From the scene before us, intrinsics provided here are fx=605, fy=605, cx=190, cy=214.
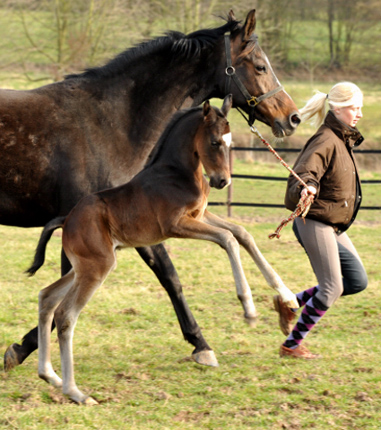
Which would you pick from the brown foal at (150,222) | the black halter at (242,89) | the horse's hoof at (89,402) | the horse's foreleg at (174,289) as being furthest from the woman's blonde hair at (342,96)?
the horse's hoof at (89,402)

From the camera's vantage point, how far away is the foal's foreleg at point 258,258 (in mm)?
3402

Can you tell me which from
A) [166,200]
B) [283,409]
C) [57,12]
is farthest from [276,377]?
[57,12]

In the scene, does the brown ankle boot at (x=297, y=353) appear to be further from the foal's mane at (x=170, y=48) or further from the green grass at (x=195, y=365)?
the foal's mane at (x=170, y=48)

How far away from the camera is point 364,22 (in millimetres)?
21766

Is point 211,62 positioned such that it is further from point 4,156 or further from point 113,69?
point 4,156

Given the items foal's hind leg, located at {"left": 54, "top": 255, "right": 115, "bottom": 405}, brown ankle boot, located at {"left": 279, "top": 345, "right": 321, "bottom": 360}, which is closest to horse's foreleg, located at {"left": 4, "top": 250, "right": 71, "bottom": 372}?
foal's hind leg, located at {"left": 54, "top": 255, "right": 115, "bottom": 405}

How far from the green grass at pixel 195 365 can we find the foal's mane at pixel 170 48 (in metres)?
2.04

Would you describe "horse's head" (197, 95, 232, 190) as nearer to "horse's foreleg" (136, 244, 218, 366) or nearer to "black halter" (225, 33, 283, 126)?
"black halter" (225, 33, 283, 126)

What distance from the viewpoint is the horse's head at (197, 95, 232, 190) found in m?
3.43

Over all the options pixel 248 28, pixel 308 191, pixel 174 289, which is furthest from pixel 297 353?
pixel 248 28

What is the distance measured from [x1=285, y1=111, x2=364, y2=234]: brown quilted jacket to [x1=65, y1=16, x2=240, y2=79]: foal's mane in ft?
3.44

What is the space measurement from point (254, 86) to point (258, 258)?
53.9 inches

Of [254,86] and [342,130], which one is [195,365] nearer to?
[342,130]

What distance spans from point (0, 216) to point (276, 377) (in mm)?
2134
